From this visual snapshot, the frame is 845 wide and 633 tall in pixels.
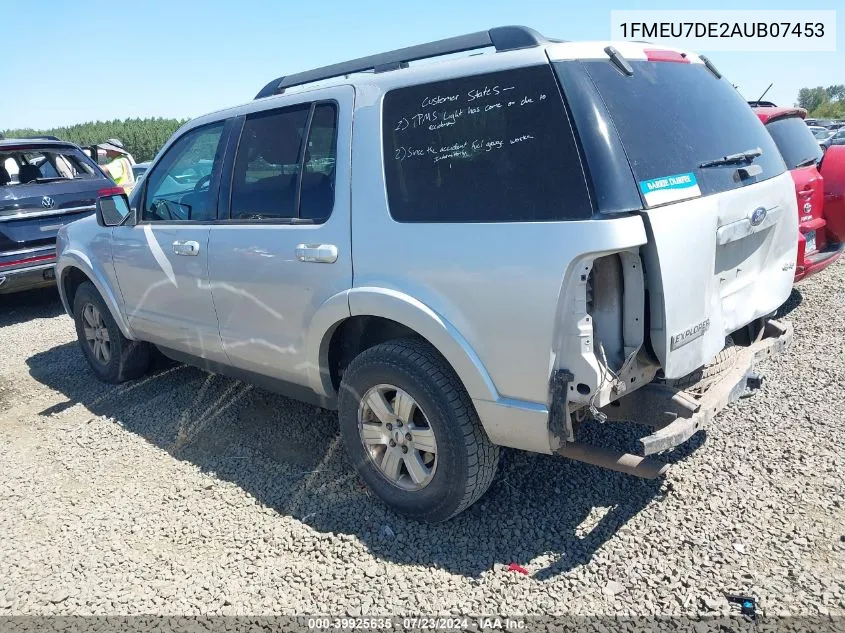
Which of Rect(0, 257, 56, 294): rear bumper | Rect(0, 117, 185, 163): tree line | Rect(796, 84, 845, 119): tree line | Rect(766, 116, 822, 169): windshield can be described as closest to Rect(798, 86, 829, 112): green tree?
Rect(796, 84, 845, 119): tree line

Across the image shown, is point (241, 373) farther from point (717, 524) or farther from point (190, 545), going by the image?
point (717, 524)

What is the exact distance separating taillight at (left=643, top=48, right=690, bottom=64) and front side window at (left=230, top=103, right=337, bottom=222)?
4.88 feet

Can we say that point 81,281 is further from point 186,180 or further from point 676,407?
point 676,407

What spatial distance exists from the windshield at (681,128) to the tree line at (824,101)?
3368 inches

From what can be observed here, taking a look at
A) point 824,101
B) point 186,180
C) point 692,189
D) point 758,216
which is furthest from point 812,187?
point 824,101

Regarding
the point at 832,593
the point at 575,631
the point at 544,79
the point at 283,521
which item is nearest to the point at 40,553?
the point at 283,521

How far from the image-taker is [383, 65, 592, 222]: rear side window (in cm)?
238

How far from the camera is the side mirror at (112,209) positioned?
4.48 metres

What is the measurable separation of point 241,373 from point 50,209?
501 centimetres

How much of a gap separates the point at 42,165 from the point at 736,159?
8080mm

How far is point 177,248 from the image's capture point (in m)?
3.88

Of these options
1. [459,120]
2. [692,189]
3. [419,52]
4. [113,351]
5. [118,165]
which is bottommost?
[113,351]

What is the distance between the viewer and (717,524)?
2.88m

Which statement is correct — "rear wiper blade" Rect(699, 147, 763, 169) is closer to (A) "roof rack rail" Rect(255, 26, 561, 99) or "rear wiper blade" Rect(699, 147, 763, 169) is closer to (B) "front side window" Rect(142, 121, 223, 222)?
(A) "roof rack rail" Rect(255, 26, 561, 99)
